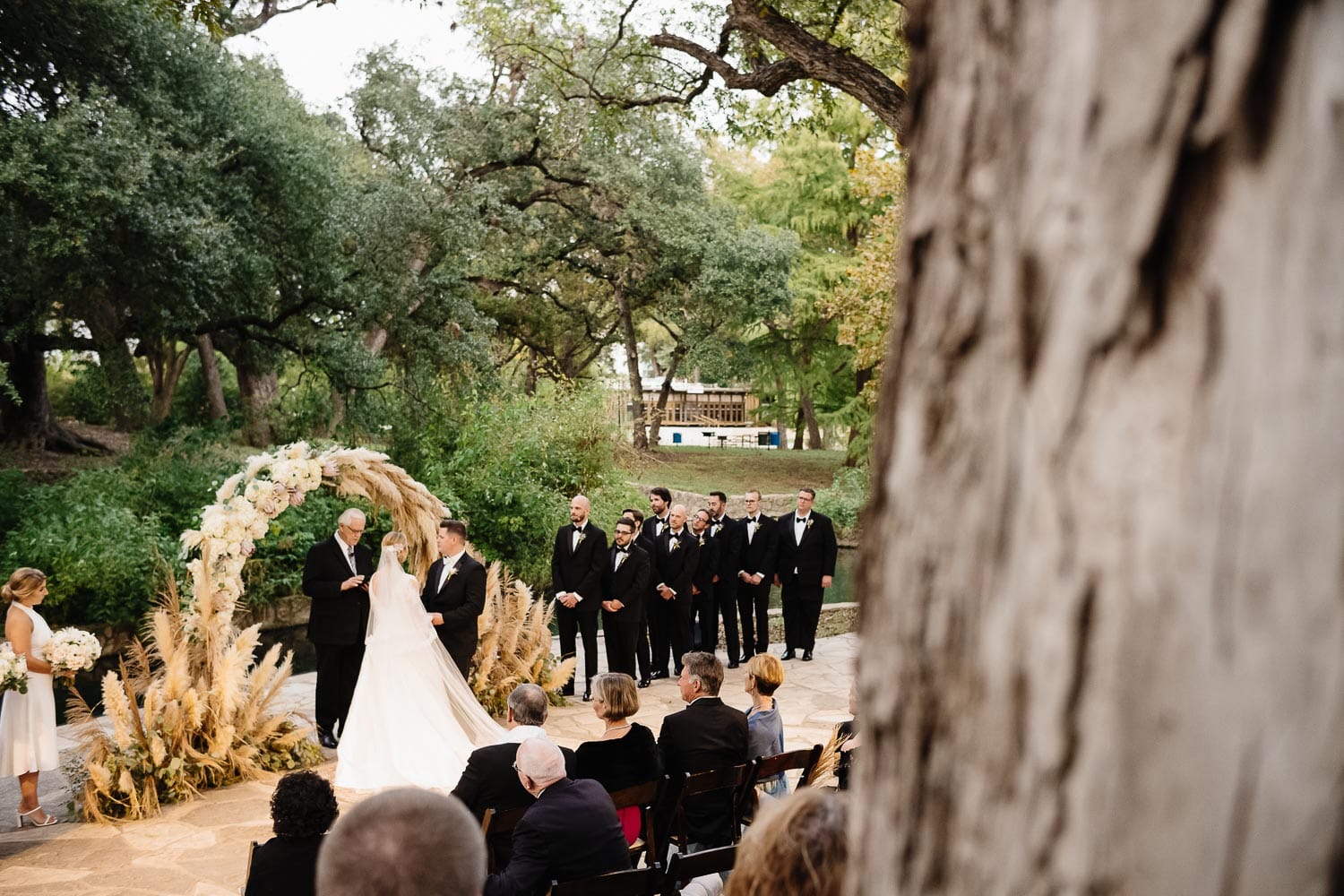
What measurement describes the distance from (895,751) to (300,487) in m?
7.32

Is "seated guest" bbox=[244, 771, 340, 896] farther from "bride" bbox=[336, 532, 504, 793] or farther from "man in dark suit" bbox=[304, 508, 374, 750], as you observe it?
"man in dark suit" bbox=[304, 508, 374, 750]

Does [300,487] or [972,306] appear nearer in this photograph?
[972,306]

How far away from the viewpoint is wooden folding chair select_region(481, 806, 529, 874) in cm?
435

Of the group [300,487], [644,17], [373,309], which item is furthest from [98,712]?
[644,17]

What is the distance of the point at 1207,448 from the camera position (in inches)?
26.7

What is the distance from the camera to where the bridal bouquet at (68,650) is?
6.19 metres

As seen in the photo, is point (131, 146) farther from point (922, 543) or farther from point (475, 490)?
point (922, 543)

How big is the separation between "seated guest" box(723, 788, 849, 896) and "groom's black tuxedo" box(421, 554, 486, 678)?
585cm

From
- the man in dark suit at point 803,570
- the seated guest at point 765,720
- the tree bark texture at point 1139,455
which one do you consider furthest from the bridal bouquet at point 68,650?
the man in dark suit at point 803,570

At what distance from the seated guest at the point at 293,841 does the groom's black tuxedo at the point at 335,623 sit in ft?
14.6

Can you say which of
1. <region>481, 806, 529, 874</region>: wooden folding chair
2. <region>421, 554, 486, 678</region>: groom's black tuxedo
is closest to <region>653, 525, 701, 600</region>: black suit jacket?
<region>421, 554, 486, 678</region>: groom's black tuxedo

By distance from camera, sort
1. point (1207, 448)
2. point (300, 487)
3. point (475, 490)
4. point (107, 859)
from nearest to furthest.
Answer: point (1207, 448) < point (107, 859) < point (300, 487) < point (475, 490)

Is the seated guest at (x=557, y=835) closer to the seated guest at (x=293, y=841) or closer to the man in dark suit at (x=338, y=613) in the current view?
the seated guest at (x=293, y=841)

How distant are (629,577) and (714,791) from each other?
498 centimetres
